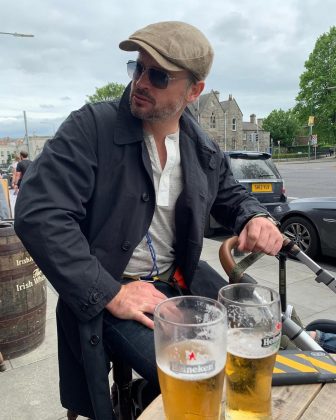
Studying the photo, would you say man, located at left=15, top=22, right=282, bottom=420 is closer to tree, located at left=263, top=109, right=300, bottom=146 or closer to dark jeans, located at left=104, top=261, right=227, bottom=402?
dark jeans, located at left=104, top=261, right=227, bottom=402

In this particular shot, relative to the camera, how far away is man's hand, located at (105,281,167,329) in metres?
1.35

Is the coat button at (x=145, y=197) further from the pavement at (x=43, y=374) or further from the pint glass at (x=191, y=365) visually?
the pavement at (x=43, y=374)

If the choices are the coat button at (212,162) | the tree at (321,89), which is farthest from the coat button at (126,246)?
the tree at (321,89)

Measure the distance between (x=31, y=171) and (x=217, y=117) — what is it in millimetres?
64419

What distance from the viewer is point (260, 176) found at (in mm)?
7895

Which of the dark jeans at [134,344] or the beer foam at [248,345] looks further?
the dark jeans at [134,344]

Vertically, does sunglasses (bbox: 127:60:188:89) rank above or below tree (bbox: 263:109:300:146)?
below

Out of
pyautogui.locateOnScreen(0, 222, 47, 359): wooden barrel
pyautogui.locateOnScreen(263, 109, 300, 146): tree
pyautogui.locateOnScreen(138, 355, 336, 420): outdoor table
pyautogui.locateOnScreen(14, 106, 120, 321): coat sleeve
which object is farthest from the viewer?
pyautogui.locateOnScreen(263, 109, 300, 146): tree

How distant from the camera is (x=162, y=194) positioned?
5.57 ft

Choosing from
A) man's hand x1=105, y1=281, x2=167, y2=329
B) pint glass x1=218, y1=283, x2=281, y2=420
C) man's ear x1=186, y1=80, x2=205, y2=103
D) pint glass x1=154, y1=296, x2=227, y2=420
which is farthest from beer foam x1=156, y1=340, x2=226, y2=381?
man's ear x1=186, y1=80, x2=205, y2=103

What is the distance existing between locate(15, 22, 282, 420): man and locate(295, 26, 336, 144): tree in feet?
155

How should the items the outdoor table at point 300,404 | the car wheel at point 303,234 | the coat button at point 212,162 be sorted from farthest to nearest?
the car wheel at point 303,234 → the coat button at point 212,162 → the outdoor table at point 300,404

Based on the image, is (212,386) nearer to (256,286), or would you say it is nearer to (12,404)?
(256,286)

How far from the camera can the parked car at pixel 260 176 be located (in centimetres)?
782
